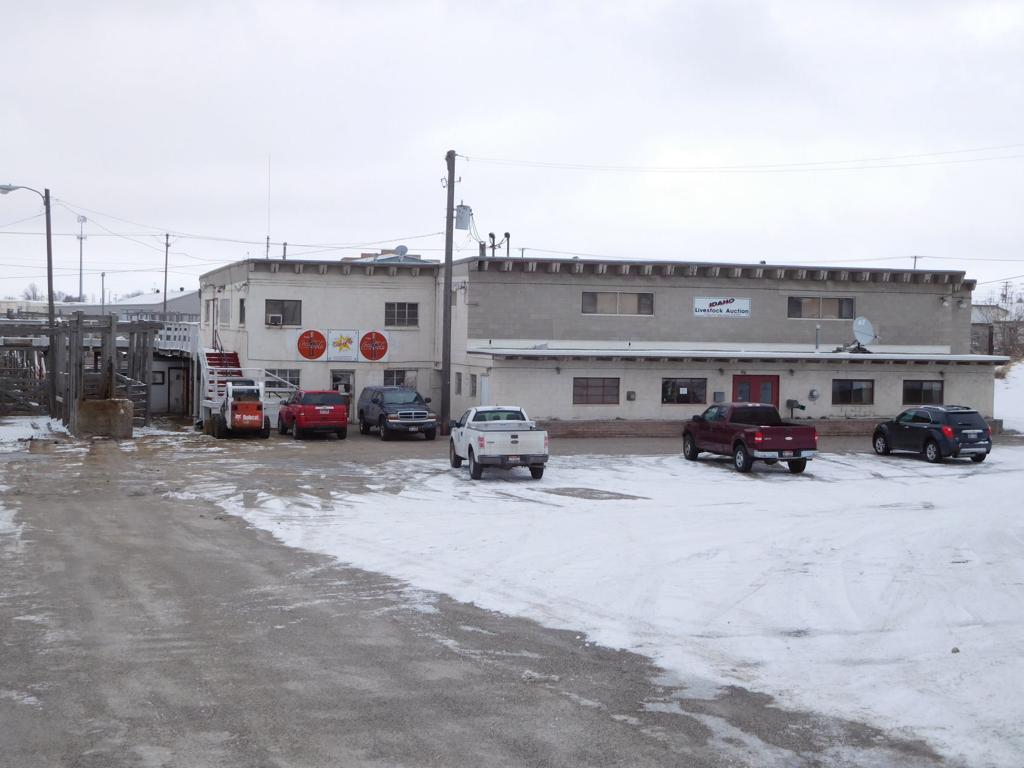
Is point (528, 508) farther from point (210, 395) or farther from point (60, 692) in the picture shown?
point (210, 395)

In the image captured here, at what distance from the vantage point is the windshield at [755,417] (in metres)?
28.8

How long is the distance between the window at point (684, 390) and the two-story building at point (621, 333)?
4 centimetres

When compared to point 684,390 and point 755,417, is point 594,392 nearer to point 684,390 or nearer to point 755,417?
point 684,390

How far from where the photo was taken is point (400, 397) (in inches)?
1495

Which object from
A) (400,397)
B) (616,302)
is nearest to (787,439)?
(400,397)

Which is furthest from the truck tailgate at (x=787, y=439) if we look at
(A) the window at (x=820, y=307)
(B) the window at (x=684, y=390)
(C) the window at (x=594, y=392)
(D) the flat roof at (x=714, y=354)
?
(A) the window at (x=820, y=307)

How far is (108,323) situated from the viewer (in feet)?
126

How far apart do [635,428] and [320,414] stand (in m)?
11.1

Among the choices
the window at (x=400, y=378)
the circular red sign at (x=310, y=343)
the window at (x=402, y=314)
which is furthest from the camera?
the window at (x=400, y=378)

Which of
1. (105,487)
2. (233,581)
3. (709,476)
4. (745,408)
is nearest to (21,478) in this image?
(105,487)

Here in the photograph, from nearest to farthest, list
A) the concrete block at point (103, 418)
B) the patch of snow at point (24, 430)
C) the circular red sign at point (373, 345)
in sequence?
the patch of snow at point (24, 430)
the concrete block at point (103, 418)
the circular red sign at point (373, 345)

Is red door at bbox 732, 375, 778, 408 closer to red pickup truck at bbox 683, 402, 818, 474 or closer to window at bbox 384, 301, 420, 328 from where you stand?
red pickup truck at bbox 683, 402, 818, 474

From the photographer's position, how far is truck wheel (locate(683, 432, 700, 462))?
99.5 feet

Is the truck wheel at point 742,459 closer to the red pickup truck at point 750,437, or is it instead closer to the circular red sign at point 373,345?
the red pickup truck at point 750,437
